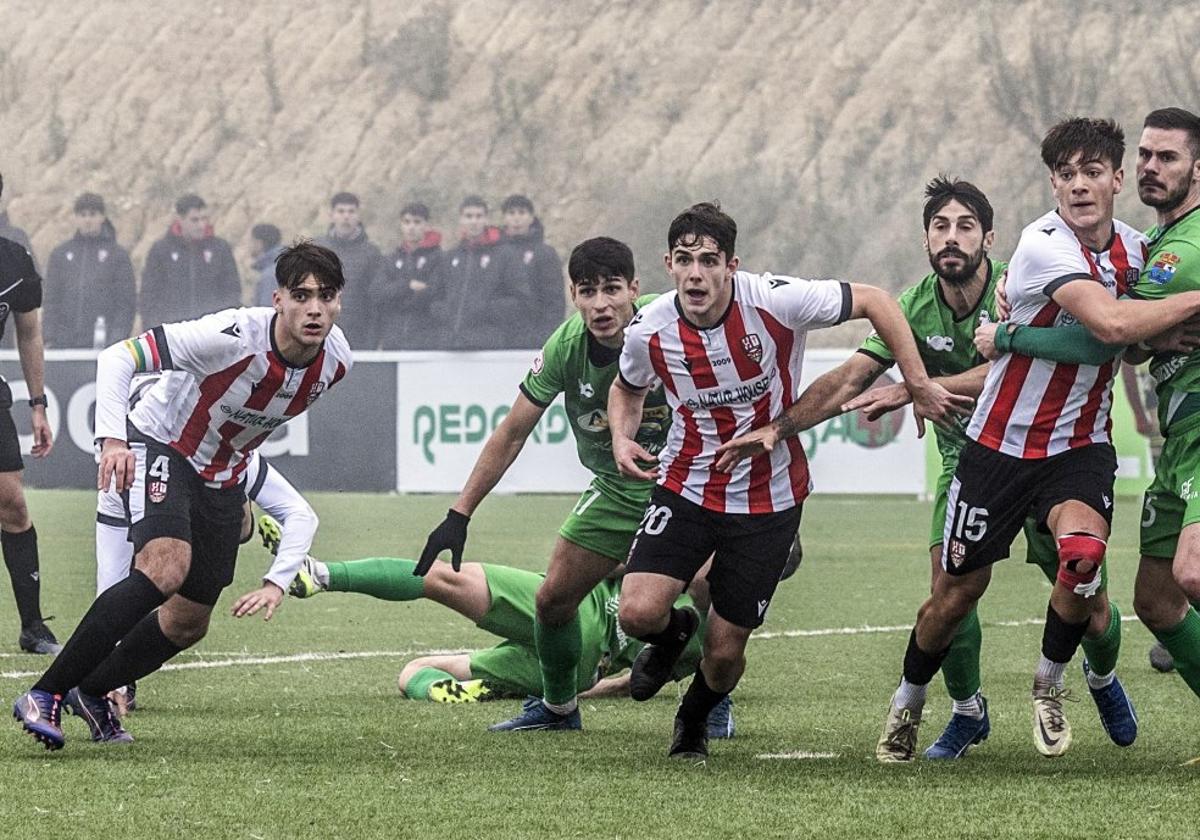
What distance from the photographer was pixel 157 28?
4384 cm

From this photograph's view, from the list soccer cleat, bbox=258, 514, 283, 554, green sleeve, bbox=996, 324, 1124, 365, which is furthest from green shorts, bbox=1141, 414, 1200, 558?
soccer cleat, bbox=258, 514, 283, 554

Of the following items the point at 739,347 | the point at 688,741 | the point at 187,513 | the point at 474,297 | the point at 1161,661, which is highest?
the point at 739,347

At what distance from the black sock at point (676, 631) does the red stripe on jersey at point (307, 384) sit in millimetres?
1530

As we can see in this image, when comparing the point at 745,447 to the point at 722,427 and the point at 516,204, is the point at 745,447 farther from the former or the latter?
the point at 516,204

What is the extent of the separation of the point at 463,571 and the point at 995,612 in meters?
4.79

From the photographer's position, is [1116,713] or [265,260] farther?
[265,260]

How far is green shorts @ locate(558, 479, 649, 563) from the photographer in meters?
7.55

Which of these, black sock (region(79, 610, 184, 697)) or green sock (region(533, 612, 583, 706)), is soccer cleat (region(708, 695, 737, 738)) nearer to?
green sock (region(533, 612, 583, 706))

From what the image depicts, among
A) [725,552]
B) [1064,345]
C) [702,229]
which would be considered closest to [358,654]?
[725,552]

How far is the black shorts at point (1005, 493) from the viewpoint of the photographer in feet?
20.9

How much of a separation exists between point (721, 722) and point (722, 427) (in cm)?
127

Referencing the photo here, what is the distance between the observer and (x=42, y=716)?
6.42 metres

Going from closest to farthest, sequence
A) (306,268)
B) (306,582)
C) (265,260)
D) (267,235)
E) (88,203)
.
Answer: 1. (306,268)
2. (306,582)
3. (265,260)
4. (88,203)
5. (267,235)

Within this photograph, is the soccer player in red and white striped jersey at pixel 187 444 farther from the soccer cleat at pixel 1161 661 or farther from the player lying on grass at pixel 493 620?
the soccer cleat at pixel 1161 661
